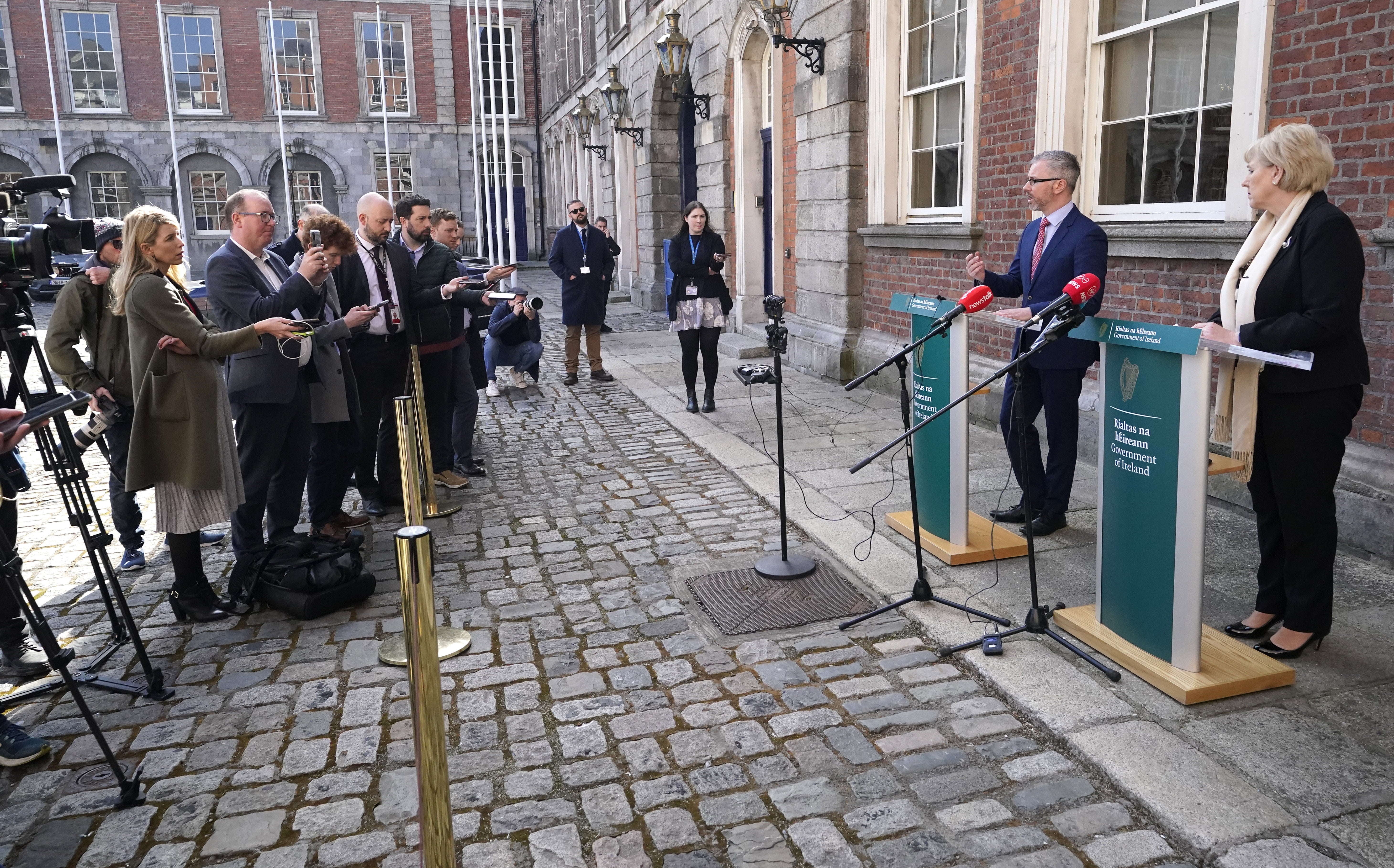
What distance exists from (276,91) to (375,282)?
106 feet

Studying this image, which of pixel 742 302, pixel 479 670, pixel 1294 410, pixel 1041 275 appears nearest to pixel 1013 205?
pixel 1041 275

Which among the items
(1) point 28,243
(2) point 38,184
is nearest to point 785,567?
(1) point 28,243

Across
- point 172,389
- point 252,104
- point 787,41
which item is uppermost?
point 252,104

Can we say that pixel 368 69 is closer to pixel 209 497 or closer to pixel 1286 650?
pixel 209 497

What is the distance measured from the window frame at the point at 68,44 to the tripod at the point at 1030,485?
37.6m

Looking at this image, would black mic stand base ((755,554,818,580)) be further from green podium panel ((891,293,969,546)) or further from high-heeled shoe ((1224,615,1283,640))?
high-heeled shoe ((1224,615,1283,640))

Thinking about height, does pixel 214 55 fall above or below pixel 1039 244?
above

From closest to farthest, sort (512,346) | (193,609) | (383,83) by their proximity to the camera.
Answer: (193,609)
(512,346)
(383,83)

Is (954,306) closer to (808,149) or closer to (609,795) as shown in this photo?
(609,795)

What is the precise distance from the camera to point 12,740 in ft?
11.2

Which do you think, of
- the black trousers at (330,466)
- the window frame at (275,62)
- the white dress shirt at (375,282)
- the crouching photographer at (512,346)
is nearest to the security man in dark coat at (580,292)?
the crouching photographer at (512,346)

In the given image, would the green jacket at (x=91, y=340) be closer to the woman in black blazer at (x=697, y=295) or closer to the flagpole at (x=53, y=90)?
the woman in black blazer at (x=697, y=295)

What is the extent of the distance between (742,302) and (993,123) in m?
6.47

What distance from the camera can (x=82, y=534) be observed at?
4.12 metres
